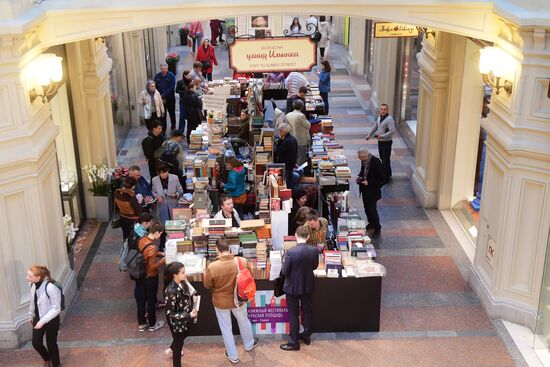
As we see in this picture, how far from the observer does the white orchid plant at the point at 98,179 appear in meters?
11.6

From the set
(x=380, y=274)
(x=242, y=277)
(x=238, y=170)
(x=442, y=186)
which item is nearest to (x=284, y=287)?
(x=242, y=277)

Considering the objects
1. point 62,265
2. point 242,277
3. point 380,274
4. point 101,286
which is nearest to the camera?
point 242,277

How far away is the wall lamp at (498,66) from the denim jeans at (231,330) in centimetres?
390

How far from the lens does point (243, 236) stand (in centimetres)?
866

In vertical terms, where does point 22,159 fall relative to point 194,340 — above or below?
above

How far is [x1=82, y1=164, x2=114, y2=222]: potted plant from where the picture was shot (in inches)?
457

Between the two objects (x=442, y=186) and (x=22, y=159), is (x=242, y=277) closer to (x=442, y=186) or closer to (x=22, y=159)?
(x=22, y=159)

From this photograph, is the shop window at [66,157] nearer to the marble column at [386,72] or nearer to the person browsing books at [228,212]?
the person browsing books at [228,212]

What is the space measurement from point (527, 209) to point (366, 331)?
93.2 inches

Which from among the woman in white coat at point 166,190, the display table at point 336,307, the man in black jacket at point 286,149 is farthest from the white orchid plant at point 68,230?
the man in black jacket at point 286,149

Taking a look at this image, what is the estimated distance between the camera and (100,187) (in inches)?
460

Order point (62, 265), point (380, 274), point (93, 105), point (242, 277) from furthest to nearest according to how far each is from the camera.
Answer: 1. point (93, 105)
2. point (62, 265)
3. point (380, 274)
4. point (242, 277)

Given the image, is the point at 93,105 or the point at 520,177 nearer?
the point at 520,177

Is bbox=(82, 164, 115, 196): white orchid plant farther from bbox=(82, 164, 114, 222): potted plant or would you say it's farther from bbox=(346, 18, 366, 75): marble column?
bbox=(346, 18, 366, 75): marble column
